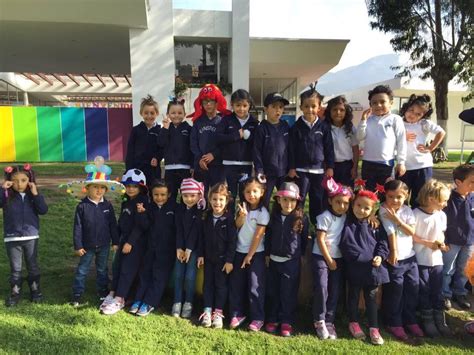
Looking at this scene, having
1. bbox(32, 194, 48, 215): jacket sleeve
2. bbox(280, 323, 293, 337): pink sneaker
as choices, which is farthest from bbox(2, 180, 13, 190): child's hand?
bbox(280, 323, 293, 337): pink sneaker

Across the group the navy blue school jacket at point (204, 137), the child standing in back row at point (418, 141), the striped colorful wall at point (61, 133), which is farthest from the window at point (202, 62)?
the child standing in back row at point (418, 141)

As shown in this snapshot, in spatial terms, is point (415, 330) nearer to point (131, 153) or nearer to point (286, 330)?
point (286, 330)

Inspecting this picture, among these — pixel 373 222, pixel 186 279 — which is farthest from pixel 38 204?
pixel 373 222

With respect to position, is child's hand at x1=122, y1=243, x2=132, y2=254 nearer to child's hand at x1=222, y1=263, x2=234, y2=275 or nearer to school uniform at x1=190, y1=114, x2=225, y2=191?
child's hand at x1=222, y1=263, x2=234, y2=275

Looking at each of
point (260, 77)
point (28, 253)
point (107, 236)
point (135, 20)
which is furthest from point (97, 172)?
point (260, 77)

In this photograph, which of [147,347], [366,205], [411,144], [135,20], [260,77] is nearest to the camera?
[147,347]

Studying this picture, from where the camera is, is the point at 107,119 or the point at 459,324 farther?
the point at 107,119

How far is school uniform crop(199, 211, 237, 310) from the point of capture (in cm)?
339

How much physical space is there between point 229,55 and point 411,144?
11.2 m

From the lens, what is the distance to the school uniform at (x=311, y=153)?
153 inches

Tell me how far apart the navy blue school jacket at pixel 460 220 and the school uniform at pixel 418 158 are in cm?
47

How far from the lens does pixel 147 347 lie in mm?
2957

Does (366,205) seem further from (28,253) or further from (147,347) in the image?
(28,253)

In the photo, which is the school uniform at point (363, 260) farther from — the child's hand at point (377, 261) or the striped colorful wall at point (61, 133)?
the striped colorful wall at point (61, 133)
